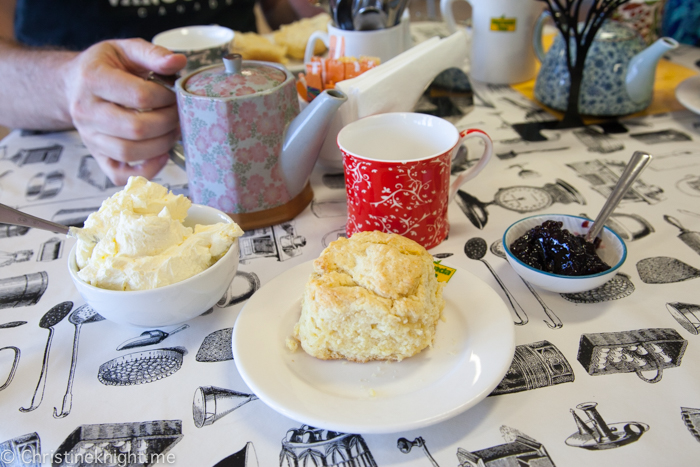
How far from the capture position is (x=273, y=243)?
0.94 meters

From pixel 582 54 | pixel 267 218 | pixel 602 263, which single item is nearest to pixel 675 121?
pixel 582 54

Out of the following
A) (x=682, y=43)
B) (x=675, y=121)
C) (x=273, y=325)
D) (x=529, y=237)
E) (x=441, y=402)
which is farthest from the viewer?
(x=682, y=43)

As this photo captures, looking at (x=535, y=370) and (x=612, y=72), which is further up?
(x=612, y=72)

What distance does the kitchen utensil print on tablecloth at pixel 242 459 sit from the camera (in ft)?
1.79

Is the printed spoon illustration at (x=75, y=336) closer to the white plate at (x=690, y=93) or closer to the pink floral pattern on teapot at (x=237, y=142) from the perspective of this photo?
the pink floral pattern on teapot at (x=237, y=142)

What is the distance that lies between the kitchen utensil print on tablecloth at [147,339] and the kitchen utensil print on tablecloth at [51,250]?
1.05 feet

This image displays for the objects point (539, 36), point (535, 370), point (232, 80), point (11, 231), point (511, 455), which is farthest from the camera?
point (539, 36)

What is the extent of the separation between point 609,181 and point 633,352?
532mm

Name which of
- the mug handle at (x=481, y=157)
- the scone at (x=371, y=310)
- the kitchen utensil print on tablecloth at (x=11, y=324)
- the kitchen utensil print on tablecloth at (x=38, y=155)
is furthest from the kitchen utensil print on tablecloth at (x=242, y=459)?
the kitchen utensil print on tablecloth at (x=38, y=155)

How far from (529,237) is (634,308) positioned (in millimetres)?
189

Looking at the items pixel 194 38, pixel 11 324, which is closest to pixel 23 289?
pixel 11 324

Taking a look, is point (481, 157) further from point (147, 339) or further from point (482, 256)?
point (147, 339)

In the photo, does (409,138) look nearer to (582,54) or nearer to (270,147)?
(270,147)

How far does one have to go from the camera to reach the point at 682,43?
1725 mm
